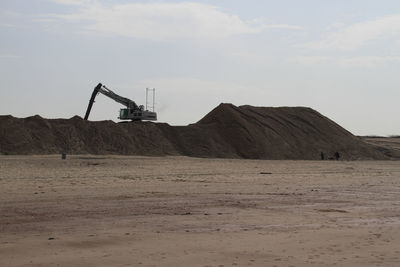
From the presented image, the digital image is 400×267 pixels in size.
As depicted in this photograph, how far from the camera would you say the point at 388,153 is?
6488 cm

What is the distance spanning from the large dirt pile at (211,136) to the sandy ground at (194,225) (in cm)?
2834

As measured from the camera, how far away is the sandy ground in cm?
941

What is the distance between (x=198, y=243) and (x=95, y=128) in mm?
44448

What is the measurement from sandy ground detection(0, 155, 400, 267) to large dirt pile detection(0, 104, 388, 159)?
2834 cm

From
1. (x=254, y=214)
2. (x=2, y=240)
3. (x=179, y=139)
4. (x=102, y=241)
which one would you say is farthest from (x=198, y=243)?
(x=179, y=139)

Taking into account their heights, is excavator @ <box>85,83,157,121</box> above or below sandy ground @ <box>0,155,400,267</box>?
above

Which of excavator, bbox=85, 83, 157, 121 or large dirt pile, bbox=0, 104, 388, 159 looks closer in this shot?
large dirt pile, bbox=0, 104, 388, 159

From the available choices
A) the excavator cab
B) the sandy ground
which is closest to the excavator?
the excavator cab

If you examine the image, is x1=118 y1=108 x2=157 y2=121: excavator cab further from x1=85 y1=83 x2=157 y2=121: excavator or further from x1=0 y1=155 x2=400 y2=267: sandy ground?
x1=0 y1=155 x2=400 y2=267: sandy ground

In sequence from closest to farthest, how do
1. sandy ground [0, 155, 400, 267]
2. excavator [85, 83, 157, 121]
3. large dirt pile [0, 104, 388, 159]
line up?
sandy ground [0, 155, 400, 267]
large dirt pile [0, 104, 388, 159]
excavator [85, 83, 157, 121]

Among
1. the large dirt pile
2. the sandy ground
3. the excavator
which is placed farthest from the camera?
the excavator

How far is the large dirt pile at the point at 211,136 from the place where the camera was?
1987 inches

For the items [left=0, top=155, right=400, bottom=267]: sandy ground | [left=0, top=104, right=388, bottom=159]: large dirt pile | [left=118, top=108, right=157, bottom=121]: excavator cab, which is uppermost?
[left=118, top=108, right=157, bottom=121]: excavator cab

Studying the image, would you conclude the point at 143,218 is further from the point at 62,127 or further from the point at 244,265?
the point at 62,127
